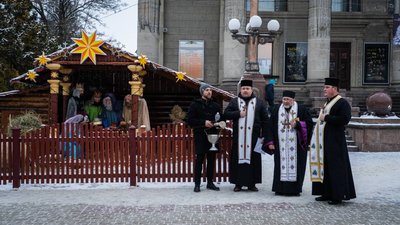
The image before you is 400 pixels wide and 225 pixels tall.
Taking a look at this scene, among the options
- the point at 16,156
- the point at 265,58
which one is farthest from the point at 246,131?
the point at 265,58

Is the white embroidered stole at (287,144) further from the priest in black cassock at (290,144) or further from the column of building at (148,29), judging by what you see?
the column of building at (148,29)

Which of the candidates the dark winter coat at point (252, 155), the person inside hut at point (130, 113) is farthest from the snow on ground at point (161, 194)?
the person inside hut at point (130, 113)

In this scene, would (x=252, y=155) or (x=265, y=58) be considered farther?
(x=265, y=58)

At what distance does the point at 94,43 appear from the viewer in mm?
11742

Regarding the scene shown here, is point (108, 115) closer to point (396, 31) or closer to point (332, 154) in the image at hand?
point (332, 154)

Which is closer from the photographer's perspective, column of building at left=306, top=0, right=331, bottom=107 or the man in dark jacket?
the man in dark jacket

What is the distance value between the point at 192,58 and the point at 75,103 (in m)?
16.4

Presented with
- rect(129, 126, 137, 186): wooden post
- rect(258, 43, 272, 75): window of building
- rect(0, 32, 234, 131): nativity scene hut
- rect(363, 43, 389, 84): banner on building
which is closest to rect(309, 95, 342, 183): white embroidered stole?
rect(129, 126, 137, 186): wooden post

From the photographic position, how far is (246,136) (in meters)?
8.75

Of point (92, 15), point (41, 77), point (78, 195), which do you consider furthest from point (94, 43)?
point (92, 15)

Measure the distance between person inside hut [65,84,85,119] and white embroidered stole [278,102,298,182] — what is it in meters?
7.02

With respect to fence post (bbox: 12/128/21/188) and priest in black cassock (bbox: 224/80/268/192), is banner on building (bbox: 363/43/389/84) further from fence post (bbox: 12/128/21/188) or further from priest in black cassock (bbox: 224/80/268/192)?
fence post (bbox: 12/128/21/188)

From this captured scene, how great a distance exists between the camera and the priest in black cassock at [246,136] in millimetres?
8680

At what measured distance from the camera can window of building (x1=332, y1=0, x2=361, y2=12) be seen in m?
29.0
